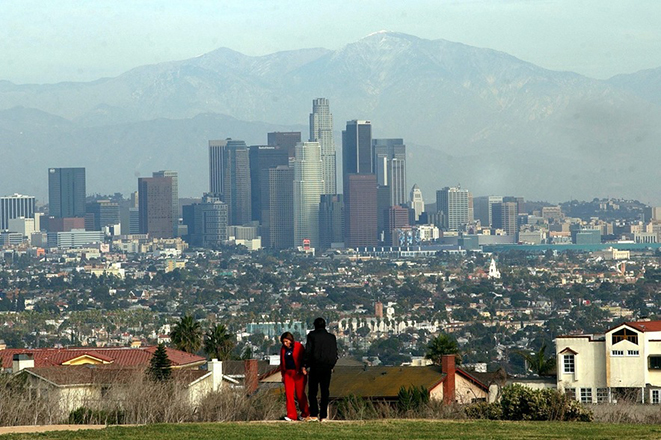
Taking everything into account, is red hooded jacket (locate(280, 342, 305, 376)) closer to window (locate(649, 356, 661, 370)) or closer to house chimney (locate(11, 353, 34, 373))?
house chimney (locate(11, 353, 34, 373))

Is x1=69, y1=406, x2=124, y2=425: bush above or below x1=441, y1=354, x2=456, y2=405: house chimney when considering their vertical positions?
above

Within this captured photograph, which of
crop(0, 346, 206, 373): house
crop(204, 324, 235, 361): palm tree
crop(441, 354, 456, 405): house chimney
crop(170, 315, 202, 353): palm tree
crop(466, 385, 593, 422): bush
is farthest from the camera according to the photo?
crop(170, 315, 202, 353): palm tree

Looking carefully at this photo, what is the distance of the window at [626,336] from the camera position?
48.8 m

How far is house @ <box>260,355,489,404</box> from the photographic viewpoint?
45156 millimetres

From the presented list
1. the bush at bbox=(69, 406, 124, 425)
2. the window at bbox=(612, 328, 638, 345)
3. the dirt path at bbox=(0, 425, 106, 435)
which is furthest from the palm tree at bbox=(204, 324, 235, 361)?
the dirt path at bbox=(0, 425, 106, 435)

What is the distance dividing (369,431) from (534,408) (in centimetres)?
463

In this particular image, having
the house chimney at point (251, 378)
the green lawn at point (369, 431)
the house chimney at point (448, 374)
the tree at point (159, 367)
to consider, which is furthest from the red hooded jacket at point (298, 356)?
the house chimney at point (448, 374)

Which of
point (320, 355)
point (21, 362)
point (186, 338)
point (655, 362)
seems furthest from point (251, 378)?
point (186, 338)

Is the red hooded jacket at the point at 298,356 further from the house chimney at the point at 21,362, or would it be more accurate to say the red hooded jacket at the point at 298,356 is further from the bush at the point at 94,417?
the house chimney at the point at 21,362

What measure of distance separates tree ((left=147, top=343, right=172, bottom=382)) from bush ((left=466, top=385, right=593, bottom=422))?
465 inches

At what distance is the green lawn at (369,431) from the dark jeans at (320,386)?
1.38ft

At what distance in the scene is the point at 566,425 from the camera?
2683 centimetres

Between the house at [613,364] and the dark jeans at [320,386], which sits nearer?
the dark jeans at [320,386]

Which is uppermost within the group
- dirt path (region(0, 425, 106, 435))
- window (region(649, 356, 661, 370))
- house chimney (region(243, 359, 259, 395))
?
dirt path (region(0, 425, 106, 435))
